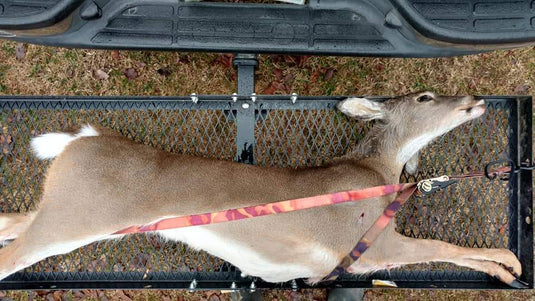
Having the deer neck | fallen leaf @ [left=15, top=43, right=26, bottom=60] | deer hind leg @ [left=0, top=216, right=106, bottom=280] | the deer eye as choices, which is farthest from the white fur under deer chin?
the deer eye

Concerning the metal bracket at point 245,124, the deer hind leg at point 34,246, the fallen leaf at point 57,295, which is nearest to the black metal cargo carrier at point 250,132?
the metal bracket at point 245,124

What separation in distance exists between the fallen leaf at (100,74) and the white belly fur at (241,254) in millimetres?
1616

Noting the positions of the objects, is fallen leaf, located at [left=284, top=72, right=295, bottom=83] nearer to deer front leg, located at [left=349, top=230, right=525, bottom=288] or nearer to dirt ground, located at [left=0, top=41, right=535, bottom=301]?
dirt ground, located at [left=0, top=41, right=535, bottom=301]

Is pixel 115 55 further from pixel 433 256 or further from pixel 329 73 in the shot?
pixel 433 256

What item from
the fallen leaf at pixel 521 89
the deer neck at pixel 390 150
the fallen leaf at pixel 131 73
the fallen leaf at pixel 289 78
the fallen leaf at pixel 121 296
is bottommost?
the fallen leaf at pixel 121 296

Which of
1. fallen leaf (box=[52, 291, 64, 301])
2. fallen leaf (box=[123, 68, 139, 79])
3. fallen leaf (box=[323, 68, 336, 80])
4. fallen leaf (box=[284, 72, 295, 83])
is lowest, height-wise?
fallen leaf (box=[52, 291, 64, 301])

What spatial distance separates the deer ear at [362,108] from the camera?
310 cm

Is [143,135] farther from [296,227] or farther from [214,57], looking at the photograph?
[296,227]

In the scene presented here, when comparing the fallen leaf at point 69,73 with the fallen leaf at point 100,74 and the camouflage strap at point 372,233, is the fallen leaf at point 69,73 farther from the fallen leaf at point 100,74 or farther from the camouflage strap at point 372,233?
the camouflage strap at point 372,233

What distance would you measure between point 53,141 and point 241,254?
150 cm

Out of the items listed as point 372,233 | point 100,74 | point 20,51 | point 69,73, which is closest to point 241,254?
point 372,233

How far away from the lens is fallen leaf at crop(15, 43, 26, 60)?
12.8 ft

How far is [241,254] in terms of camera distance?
9.26 ft

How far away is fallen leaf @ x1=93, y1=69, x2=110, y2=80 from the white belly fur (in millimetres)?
1616
